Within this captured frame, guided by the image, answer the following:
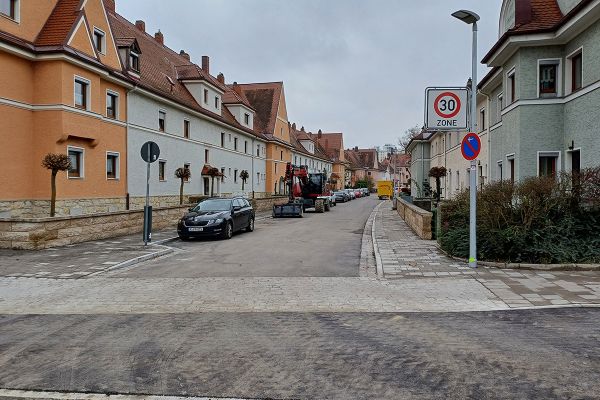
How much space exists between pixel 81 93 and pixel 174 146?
32.2 feet

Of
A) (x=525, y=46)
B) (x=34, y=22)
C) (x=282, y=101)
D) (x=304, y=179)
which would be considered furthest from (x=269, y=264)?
(x=282, y=101)

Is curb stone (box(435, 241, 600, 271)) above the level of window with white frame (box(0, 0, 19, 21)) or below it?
below

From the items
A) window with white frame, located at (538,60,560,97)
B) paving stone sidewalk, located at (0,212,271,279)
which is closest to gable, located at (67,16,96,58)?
paving stone sidewalk, located at (0,212,271,279)

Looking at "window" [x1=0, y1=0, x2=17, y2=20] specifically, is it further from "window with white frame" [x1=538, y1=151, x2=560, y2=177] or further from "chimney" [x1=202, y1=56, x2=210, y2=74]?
"chimney" [x1=202, y1=56, x2=210, y2=74]

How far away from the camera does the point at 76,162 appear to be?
2036 cm

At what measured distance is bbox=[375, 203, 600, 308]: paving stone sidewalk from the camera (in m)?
7.11

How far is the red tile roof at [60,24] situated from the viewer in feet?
61.9

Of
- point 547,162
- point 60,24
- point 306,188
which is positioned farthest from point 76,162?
point 306,188

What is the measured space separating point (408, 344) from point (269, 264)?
619cm

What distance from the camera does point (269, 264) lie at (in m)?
11.0

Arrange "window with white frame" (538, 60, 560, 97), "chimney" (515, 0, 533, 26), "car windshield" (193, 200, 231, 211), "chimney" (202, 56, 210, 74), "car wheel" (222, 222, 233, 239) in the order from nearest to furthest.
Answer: "window with white frame" (538, 60, 560, 97), "chimney" (515, 0, 533, 26), "car wheel" (222, 222, 233, 239), "car windshield" (193, 200, 231, 211), "chimney" (202, 56, 210, 74)

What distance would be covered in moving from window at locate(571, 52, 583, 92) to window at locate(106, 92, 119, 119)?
19.6 meters

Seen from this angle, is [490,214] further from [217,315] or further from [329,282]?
[217,315]

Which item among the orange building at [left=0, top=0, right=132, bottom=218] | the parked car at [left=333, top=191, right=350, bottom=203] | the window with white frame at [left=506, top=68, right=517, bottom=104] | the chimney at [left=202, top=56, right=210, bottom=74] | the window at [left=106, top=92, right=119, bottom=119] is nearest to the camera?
the window with white frame at [left=506, top=68, right=517, bottom=104]
